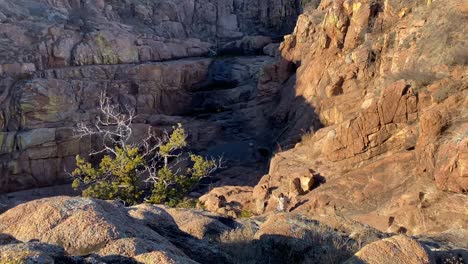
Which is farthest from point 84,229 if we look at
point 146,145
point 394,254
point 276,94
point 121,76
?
point 121,76

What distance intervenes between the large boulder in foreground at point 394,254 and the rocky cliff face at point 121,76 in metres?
22.6

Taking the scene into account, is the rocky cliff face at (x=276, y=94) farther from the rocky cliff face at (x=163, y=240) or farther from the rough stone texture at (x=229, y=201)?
the rocky cliff face at (x=163, y=240)

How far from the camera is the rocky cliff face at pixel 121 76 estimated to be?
92.9 ft

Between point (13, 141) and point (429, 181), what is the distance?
84.7 feet

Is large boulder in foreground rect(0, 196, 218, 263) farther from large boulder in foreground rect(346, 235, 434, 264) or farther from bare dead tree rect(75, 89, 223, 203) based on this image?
bare dead tree rect(75, 89, 223, 203)

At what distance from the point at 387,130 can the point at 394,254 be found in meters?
11.8

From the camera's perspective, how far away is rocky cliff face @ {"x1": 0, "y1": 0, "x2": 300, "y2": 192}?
28.3 metres

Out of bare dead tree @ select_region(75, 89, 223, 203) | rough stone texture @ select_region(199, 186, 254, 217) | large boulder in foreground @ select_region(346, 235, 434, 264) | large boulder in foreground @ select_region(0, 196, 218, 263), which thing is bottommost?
rough stone texture @ select_region(199, 186, 254, 217)

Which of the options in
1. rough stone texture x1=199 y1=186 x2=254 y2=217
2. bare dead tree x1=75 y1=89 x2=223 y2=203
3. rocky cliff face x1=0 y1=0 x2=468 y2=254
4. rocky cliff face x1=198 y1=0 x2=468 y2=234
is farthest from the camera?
rough stone texture x1=199 y1=186 x2=254 y2=217

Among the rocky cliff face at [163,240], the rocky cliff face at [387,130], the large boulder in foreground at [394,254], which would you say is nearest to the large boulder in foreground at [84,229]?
the rocky cliff face at [163,240]

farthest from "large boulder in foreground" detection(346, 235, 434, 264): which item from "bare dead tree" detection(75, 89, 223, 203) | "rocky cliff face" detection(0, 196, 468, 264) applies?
"bare dead tree" detection(75, 89, 223, 203)

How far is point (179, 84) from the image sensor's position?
41625 millimetres

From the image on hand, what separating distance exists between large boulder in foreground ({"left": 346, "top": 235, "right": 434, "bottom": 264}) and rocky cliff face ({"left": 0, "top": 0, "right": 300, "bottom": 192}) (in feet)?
74.3

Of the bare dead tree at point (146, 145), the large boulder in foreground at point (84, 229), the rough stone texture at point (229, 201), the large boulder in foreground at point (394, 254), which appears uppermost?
the large boulder in foreground at point (84, 229)
